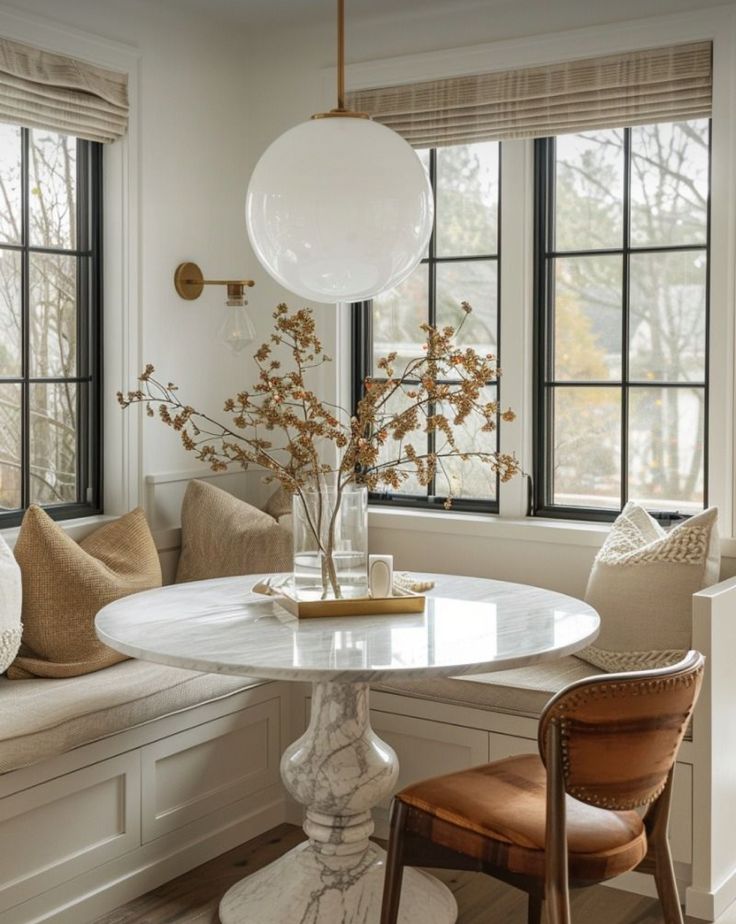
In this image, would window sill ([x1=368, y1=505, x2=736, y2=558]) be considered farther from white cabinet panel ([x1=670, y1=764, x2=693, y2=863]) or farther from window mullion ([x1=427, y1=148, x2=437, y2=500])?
white cabinet panel ([x1=670, y1=764, x2=693, y2=863])

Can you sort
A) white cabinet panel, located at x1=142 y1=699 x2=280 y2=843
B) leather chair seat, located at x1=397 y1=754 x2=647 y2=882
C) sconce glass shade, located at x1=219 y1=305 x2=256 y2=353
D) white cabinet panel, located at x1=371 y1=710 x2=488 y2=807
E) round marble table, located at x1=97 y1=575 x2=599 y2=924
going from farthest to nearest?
sconce glass shade, located at x1=219 y1=305 x2=256 y2=353 < white cabinet panel, located at x1=371 y1=710 x2=488 y2=807 < white cabinet panel, located at x1=142 y1=699 x2=280 y2=843 < round marble table, located at x1=97 y1=575 x2=599 y2=924 < leather chair seat, located at x1=397 y1=754 x2=647 y2=882

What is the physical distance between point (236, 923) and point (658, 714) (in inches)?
50.2

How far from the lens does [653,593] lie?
3096mm

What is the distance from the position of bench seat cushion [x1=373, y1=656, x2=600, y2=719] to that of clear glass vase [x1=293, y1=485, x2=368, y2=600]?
49cm

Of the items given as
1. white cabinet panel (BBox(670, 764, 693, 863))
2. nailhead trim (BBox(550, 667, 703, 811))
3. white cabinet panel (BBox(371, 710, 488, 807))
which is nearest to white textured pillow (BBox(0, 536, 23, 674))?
white cabinet panel (BBox(371, 710, 488, 807))

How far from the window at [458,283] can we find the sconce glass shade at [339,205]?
1.69 metres

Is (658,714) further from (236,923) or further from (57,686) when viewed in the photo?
(57,686)

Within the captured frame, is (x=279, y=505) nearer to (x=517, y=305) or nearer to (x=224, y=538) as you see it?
(x=224, y=538)

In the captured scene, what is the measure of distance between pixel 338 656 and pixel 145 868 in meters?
1.19

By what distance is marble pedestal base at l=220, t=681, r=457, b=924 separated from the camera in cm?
266

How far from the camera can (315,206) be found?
7.14ft

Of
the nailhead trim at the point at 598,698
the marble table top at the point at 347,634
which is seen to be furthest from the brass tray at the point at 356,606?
the nailhead trim at the point at 598,698

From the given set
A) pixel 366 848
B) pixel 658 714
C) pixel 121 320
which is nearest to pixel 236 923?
pixel 366 848

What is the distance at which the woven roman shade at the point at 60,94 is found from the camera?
10.9 ft
